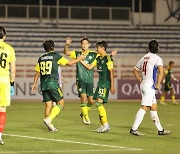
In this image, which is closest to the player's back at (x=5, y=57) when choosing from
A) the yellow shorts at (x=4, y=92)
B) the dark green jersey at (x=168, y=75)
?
the yellow shorts at (x=4, y=92)

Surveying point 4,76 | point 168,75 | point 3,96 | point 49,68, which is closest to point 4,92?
point 3,96

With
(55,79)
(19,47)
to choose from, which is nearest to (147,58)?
(55,79)

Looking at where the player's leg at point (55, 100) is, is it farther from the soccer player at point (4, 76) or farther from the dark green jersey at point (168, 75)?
the dark green jersey at point (168, 75)

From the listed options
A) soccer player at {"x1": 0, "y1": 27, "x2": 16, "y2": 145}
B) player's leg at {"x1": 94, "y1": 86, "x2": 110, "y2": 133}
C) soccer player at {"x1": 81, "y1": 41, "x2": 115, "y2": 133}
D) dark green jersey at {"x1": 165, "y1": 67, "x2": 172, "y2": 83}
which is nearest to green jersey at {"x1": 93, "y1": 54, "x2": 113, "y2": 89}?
soccer player at {"x1": 81, "y1": 41, "x2": 115, "y2": 133}

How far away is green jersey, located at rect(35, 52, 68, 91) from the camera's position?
44.8ft

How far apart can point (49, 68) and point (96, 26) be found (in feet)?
84.5

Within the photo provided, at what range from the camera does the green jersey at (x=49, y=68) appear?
1366 centimetres

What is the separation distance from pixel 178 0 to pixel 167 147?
30729 mm

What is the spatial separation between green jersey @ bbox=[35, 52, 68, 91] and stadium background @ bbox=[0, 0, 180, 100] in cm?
1823

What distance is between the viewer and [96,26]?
129ft

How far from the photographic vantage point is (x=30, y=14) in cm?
3966

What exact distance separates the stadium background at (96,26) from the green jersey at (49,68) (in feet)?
59.8

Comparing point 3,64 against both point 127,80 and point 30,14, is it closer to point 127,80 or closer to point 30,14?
point 127,80

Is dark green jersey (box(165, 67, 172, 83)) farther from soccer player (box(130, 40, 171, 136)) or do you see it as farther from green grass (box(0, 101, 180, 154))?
soccer player (box(130, 40, 171, 136))
